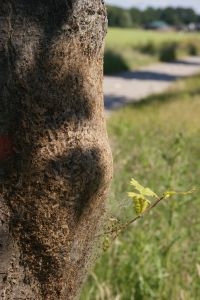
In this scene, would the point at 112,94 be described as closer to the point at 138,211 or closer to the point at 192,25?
the point at 138,211

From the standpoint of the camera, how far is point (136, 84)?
56.5 feet

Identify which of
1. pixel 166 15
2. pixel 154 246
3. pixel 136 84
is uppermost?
pixel 166 15

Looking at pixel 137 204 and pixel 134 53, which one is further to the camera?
pixel 134 53

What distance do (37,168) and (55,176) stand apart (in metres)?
0.04

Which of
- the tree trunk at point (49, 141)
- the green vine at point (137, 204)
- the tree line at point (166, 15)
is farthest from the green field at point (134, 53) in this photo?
the tree line at point (166, 15)

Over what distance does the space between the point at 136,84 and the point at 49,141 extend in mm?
16002

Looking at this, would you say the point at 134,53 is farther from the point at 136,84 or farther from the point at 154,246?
the point at 154,246

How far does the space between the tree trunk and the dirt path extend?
33.4 feet

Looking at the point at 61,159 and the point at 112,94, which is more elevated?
the point at 61,159

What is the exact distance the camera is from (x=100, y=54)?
1414 mm

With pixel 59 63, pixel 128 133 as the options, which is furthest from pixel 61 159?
pixel 128 133

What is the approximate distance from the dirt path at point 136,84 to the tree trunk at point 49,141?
10172 millimetres

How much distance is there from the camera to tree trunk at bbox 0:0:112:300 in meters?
1.27

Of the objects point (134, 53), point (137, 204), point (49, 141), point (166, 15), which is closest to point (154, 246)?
point (137, 204)
